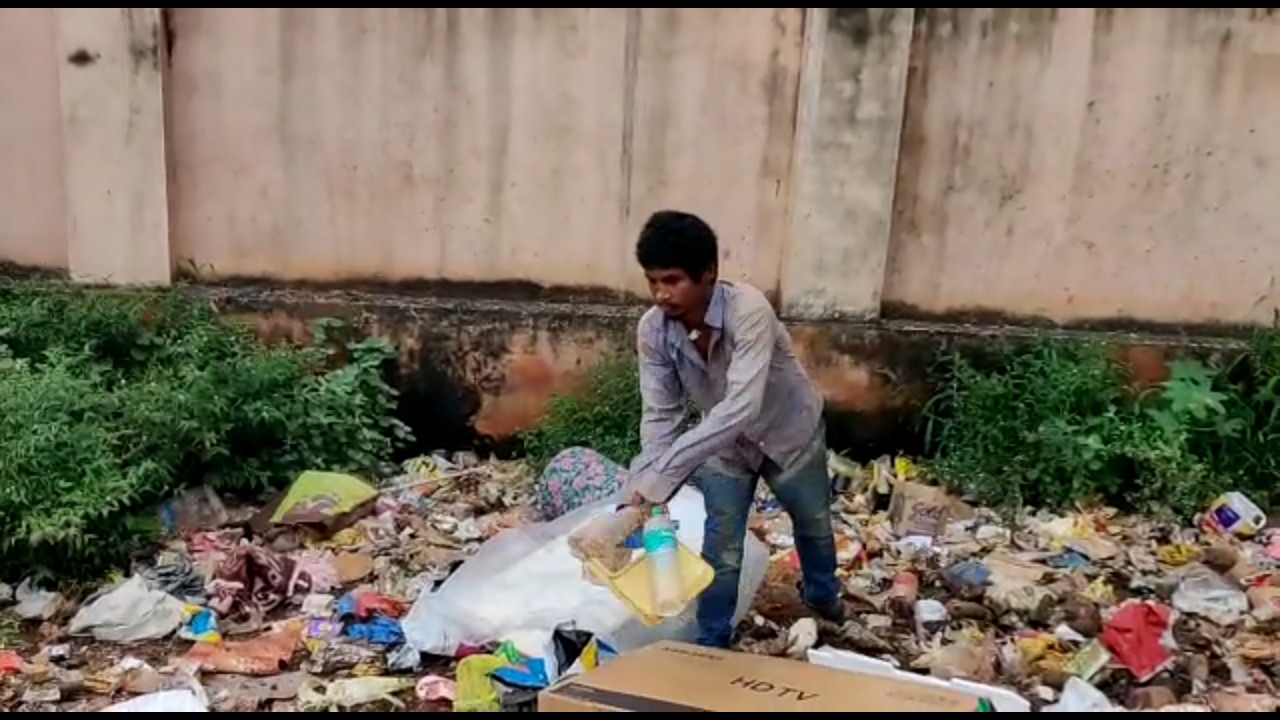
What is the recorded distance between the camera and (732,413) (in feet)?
10.2

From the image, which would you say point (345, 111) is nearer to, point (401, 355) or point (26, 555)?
point (401, 355)

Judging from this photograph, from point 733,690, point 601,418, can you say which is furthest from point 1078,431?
point 733,690

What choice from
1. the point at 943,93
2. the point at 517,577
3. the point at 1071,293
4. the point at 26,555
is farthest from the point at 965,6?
the point at 26,555

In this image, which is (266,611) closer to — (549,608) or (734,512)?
(549,608)

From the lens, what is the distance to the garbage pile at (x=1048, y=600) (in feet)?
11.8

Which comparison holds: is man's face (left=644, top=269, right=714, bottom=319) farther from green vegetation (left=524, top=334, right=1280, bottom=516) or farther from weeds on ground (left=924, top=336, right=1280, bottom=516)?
weeds on ground (left=924, top=336, right=1280, bottom=516)

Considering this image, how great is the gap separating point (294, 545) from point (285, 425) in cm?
56

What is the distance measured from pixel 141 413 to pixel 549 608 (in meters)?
1.79

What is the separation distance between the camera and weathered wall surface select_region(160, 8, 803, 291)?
17.1 feet

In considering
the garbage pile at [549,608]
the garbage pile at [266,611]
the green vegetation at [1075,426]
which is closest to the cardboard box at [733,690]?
the garbage pile at [549,608]

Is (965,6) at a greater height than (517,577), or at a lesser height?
greater

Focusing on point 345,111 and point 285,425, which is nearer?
point 285,425

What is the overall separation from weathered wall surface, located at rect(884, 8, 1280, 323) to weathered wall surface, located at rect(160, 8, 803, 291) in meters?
0.61

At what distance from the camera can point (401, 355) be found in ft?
17.5
